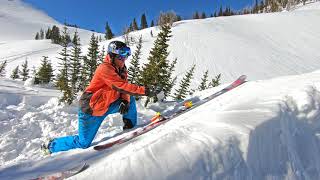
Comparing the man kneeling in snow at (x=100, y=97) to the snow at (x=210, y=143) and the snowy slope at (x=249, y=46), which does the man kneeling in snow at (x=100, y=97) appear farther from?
the snowy slope at (x=249, y=46)

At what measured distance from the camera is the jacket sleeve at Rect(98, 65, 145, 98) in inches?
281

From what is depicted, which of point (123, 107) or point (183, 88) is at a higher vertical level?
point (123, 107)

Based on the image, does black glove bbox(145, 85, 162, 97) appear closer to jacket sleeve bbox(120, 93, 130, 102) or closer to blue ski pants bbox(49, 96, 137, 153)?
jacket sleeve bbox(120, 93, 130, 102)

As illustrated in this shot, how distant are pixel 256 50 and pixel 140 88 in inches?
2107

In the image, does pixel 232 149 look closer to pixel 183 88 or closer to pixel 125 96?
pixel 125 96

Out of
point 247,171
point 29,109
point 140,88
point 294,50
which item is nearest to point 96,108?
point 140,88

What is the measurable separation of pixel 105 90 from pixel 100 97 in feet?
0.64

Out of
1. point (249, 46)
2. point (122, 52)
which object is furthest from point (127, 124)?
point (249, 46)

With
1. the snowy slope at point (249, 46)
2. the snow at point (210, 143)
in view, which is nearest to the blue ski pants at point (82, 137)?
the snow at point (210, 143)

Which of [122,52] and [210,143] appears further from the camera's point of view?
[122,52]

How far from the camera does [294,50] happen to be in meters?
59.8

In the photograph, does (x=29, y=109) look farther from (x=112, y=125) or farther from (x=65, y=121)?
(x=112, y=125)

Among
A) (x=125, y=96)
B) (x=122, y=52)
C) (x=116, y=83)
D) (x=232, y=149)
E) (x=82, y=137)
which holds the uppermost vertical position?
(x=122, y=52)

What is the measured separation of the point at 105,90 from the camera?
7391 mm
